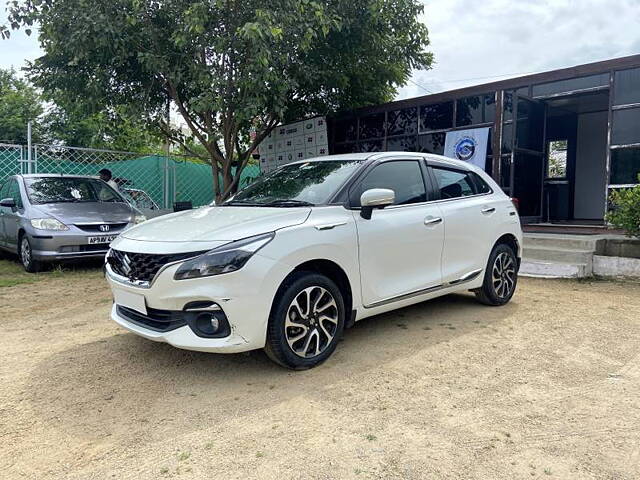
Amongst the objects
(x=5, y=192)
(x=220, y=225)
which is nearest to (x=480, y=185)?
(x=220, y=225)

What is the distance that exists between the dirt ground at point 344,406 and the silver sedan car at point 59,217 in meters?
2.62

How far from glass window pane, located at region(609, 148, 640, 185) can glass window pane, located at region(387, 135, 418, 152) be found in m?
4.10

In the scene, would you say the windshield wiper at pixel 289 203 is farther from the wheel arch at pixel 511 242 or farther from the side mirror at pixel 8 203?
the side mirror at pixel 8 203

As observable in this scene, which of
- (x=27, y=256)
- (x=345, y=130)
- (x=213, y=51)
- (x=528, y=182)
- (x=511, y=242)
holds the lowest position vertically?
(x=27, y=256)

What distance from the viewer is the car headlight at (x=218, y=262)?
9.82 feet

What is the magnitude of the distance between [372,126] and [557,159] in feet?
14.0

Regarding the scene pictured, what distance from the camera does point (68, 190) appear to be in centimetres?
796

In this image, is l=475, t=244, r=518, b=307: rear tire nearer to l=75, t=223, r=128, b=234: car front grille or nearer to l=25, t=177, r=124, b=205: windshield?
l=75, t=223, r=128, b=234: car front grille

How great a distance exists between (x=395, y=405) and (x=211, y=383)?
119 centimetres

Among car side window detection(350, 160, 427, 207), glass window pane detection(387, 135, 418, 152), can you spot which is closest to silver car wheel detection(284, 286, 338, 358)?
car side window detection(350, 160, 427, 207)

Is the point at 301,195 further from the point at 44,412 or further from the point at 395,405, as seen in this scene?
the point at 44,412

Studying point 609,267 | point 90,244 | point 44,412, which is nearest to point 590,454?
point 44,412

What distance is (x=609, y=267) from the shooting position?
676 centimetres

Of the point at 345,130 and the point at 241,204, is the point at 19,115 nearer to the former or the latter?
the point at 345,130
